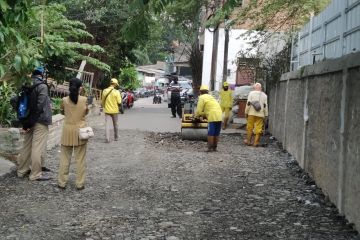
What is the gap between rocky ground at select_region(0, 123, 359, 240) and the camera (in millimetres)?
5602

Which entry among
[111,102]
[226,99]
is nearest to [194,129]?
[111,102]

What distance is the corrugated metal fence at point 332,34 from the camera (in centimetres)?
694

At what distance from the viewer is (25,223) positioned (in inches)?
227

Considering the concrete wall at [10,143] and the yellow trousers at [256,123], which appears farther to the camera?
the yellow trousers at [256,123]

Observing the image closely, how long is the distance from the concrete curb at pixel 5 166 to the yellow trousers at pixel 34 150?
259 millimetres

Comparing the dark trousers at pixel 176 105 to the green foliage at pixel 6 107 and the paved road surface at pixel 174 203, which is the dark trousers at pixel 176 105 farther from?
the green foliage at pixel 6 107

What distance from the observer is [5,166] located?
856 centimetres

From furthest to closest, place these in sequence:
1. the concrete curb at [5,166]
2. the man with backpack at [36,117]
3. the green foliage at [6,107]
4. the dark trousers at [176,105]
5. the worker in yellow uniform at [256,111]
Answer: the dark trousers at [176,105] < the worker in yellow uniform at [256,111] < the green foliage at [6,107] < the concrete curb at [5,166] < the man with backpack at [36,117]

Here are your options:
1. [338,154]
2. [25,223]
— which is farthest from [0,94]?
[338,154]

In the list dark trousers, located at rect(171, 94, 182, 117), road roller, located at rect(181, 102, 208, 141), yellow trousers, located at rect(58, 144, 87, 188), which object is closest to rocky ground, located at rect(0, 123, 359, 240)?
yellow trousers, located at rect(58, 144, 87, 188)

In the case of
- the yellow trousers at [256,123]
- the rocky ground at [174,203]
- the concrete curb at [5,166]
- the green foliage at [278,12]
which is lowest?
the rocky ground at [174,203]

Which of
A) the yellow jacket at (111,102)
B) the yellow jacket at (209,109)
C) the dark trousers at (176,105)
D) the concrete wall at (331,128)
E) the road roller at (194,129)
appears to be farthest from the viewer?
the dark trousers at (176,105)

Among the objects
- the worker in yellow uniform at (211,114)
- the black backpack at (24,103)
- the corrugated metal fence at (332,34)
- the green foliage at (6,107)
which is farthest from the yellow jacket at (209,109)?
the black backpack at (24,103)

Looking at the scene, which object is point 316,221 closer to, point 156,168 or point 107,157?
point 156,168
